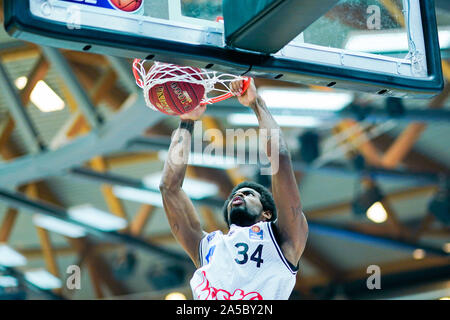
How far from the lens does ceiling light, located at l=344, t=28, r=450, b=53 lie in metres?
3.61

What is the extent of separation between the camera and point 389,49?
368 cm

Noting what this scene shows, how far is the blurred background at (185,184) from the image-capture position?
26.9 feet

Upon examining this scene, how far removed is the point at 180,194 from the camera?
4062mm

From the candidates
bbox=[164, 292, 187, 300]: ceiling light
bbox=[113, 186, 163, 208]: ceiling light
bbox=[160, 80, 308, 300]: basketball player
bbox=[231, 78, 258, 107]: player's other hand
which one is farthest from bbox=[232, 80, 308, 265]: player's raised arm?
bbox=[164, 292, 187, 300]: ceiling light

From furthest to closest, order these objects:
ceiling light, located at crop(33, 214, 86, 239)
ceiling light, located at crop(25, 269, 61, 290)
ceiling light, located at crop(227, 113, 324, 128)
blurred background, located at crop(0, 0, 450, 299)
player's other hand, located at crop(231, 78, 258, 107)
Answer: ceiling light, located at crop(25, 269, 61, 290)
ceiling light, located at crop(33, 214, 86, 239)
ceiling light, located at crop(227, 113, 324, 128)
blurred background, located at crop(0, 0, 450, 299)
player's other hand, located at crop(231, 78, 258, 107)

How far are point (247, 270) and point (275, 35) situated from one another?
3.50 feet

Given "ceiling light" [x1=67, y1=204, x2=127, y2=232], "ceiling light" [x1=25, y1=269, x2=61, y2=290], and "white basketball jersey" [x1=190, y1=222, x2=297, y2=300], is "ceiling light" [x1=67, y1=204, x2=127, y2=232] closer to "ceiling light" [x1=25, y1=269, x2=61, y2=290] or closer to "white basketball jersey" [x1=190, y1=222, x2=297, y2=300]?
A: "ceiling light" [x1=25, y1=269, x2=61, y2=290]

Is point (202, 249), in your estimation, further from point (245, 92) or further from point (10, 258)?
point (10, 258)

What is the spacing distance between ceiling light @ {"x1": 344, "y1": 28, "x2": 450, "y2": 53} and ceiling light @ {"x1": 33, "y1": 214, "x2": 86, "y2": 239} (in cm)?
916

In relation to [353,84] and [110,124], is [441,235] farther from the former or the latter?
[353,84]

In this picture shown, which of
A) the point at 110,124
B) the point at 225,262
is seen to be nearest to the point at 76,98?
the point at 110,124

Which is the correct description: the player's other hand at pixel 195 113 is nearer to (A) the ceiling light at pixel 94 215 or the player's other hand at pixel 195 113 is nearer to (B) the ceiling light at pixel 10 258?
(A) the ceiling light at pixel 94 215

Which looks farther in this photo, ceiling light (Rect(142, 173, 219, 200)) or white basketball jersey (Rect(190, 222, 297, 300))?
ceiling light (Rect(142, 173, 219, 200))
